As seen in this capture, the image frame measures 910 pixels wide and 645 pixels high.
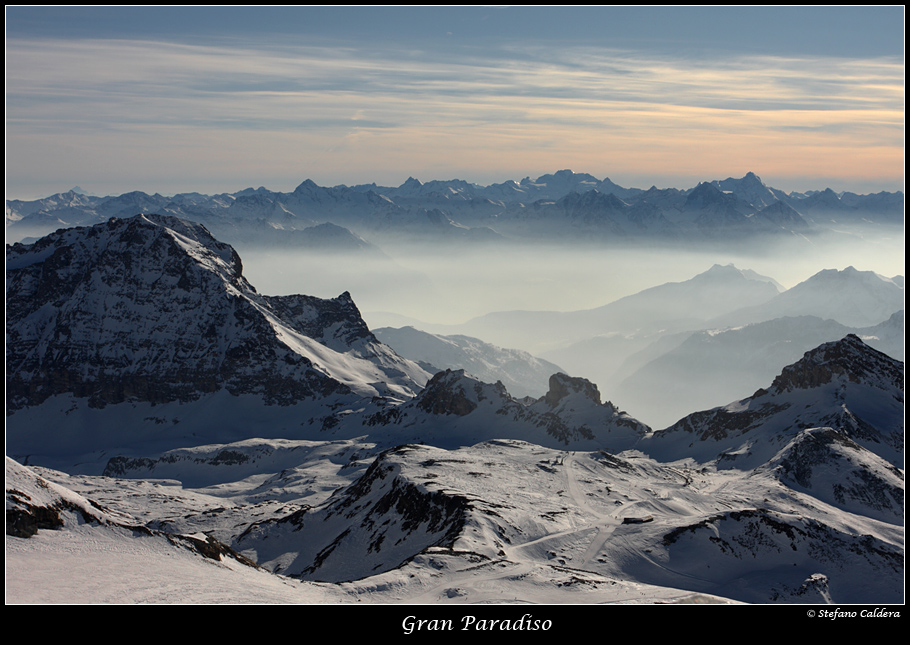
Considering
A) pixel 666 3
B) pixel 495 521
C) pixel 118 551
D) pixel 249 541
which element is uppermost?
pixel 666 3

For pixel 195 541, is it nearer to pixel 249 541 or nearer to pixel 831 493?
pixel 249 541

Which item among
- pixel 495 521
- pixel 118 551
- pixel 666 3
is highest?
pixel 666 3

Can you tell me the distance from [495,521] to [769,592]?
51992 millimetres

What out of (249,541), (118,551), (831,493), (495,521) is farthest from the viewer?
(831,493)

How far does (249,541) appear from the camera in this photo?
577ft

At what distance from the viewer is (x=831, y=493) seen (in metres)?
191
